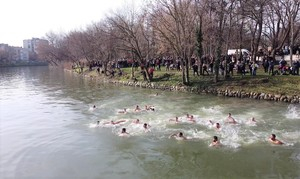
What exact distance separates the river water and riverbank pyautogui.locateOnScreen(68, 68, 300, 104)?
2.23 meters

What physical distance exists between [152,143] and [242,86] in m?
19.8

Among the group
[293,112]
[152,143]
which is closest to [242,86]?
[293,112]

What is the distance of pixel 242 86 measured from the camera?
3653 centimetres

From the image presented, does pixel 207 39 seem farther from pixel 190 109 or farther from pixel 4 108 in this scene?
pixel 4 108

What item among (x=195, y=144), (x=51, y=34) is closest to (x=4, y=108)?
(x=195, y=144)

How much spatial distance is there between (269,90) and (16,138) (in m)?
23.7

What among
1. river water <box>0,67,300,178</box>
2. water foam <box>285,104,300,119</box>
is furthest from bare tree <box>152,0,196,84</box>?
water foam <box>285,104,300,119</box>

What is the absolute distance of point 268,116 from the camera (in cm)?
2552

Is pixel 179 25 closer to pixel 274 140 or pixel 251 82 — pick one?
pixel 251 82

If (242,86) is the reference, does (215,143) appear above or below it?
below

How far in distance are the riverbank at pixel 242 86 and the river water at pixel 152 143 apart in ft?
7.31

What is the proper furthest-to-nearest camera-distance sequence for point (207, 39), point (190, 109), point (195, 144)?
point (207, 39) < point (190, 109) < point (195, 144)

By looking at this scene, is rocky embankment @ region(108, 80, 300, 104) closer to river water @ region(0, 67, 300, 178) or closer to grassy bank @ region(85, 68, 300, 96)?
grassy bank @ region(85, 68, 300, 96)

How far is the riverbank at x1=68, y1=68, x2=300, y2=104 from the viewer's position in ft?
106
